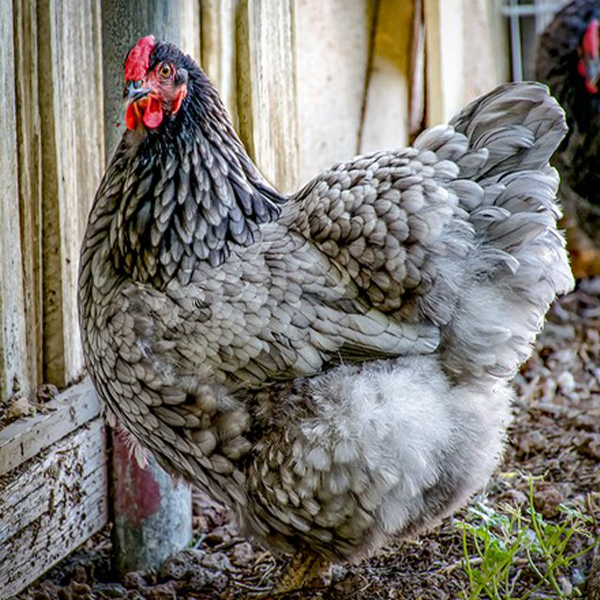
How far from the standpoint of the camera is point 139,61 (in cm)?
262

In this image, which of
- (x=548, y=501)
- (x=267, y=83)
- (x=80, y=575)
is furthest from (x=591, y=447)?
(x=80, y=575)

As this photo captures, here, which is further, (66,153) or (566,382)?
(566,382)

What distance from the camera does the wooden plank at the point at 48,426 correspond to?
2.65 meters

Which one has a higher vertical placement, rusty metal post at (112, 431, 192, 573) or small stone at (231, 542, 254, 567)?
rusty metal post at (112, 431, 192, 573)

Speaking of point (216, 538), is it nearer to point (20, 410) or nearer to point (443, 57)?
point (20, 410)

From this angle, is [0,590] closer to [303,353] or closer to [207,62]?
[303,353]

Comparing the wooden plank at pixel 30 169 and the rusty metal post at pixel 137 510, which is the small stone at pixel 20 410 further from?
the rusty metal post at pixel 137 510

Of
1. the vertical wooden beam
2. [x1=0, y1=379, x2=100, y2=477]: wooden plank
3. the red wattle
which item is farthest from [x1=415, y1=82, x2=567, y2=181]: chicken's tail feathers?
the vertical wooden beam

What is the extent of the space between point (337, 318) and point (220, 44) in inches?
50.1

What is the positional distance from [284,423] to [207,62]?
1.46 meters

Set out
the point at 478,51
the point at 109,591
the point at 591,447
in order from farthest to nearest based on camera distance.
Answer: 1. the point at 478,51
2. the point at 591,447
3. the point at 109,591

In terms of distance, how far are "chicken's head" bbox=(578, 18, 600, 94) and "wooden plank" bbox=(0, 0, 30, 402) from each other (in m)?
3.49

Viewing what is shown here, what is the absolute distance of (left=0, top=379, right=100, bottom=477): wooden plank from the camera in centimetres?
265

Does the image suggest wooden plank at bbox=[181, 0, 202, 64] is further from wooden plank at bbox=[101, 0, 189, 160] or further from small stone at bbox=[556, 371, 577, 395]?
small stone at bbox=[556, 371, 577, 395]
